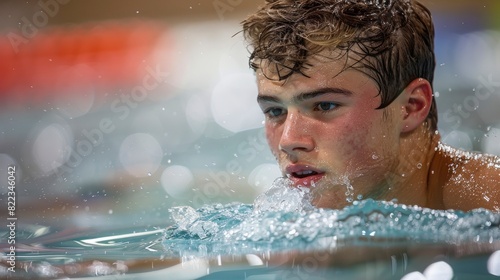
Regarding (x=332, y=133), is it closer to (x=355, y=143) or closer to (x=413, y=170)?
(x=355, y=143)

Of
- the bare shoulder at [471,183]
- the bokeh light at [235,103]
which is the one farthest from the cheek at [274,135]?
the bokeh light at [235,103]

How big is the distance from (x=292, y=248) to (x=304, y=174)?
1.39ft

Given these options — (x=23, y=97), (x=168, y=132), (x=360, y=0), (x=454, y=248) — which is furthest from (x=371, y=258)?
(x=23, y=97)

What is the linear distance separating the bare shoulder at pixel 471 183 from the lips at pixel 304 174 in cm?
32

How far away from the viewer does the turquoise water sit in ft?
3.38

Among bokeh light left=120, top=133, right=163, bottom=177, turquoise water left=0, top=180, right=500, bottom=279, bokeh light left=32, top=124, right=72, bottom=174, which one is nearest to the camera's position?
turquoise water left=0, top=180, right=500, bottom=279

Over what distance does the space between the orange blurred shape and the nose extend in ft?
7.81

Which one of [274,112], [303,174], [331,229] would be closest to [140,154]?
[274,112]

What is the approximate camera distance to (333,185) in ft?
5.41

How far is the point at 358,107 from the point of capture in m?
1.66

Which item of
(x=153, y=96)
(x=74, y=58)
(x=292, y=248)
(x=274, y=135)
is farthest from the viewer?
(x=153, y=96)

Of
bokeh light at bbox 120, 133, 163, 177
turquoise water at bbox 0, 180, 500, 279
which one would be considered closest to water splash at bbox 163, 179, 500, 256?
→ turquoise water at bbox 0, 180, 500, 279

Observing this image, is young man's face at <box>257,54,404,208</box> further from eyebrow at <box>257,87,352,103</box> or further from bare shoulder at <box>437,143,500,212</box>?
bare shoulder at <box>437,143,500,212</box>

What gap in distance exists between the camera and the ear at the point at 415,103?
174 cm
